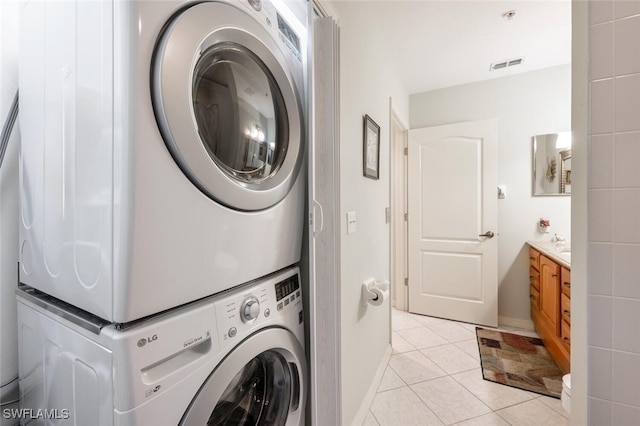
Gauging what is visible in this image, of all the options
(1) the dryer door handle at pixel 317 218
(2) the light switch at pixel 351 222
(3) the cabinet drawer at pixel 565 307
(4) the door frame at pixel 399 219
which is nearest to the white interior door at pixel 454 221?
(4) the door frame at pixel 399 219

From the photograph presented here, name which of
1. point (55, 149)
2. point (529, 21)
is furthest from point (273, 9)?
point (529, 21)

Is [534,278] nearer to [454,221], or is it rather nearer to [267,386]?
[454,221]

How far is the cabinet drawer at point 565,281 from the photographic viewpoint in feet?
5.95

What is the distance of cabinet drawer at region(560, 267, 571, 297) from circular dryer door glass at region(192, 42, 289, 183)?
207cm

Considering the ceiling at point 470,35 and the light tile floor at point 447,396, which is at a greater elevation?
the ceiling at point 470,35

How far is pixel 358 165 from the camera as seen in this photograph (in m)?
1.52

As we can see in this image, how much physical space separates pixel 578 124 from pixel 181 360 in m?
1.28

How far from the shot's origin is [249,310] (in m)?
0.72

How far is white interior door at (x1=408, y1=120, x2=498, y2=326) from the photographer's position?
2732 millimetres

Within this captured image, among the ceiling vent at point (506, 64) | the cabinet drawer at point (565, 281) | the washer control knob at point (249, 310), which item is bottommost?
the cabinet drawer at point (565, 281)

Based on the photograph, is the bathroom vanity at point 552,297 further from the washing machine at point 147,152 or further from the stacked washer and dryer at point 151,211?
the washing machine at point 147,152

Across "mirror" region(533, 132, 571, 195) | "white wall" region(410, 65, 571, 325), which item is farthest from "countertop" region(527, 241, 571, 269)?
"mirror" region(533, 132, 571, 195)

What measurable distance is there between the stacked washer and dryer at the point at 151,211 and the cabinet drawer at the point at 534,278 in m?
2.53

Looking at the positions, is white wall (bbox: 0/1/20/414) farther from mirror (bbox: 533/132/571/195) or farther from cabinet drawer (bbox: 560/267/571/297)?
mirror (bbox: 533/132/571/195)
